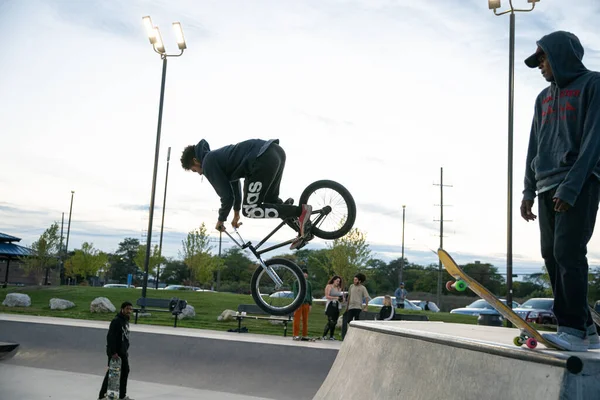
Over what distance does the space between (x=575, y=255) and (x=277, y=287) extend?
13.3ft

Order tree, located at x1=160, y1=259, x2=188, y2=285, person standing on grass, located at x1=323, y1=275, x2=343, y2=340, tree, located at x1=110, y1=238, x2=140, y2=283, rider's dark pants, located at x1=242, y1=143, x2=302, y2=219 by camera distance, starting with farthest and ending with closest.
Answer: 1. tree, located at x1=110, y1=238, x2=140, y2=283
2. tree, located at x1=160, y1=259, x2=188, y2=285
3. person standing on grass, located at x1=323, y1=275, x2=343, y2=340
4. rider's dark pants, located at x1=242, y1=143, x2=302, y2=219

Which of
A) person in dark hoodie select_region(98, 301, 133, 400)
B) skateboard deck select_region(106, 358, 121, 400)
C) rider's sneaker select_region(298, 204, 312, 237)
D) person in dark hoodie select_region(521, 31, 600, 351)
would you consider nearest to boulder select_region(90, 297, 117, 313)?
person in dark hoodie select_region(98, 301, 133, 400)

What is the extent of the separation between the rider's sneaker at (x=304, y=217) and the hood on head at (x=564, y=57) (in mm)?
3234

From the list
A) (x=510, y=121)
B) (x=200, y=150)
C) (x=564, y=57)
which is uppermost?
(x=510, y=121)

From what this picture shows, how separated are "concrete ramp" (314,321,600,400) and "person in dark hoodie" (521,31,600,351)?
1.21 ft

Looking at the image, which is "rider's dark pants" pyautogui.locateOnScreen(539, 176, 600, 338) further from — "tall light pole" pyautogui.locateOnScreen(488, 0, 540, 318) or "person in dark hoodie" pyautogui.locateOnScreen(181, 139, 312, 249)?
"tall light pole" pyautogui.locateOnScreen(488, 0, 540, 318)

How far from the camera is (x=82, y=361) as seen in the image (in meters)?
13.4

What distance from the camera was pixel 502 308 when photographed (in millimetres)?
3973

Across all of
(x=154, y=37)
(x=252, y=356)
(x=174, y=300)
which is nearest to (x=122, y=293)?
(x=174, y=300)

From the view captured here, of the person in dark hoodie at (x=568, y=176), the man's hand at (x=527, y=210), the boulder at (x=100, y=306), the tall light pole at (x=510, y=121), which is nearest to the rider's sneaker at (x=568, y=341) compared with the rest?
the person in dark hoodie at (x=568, y=176)

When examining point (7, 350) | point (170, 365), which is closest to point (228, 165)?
point (170, 365)

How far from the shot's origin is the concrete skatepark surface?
34.4 ft

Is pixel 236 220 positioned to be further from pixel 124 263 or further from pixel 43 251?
pixel 124 263

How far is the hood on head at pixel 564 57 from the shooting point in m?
3.98
